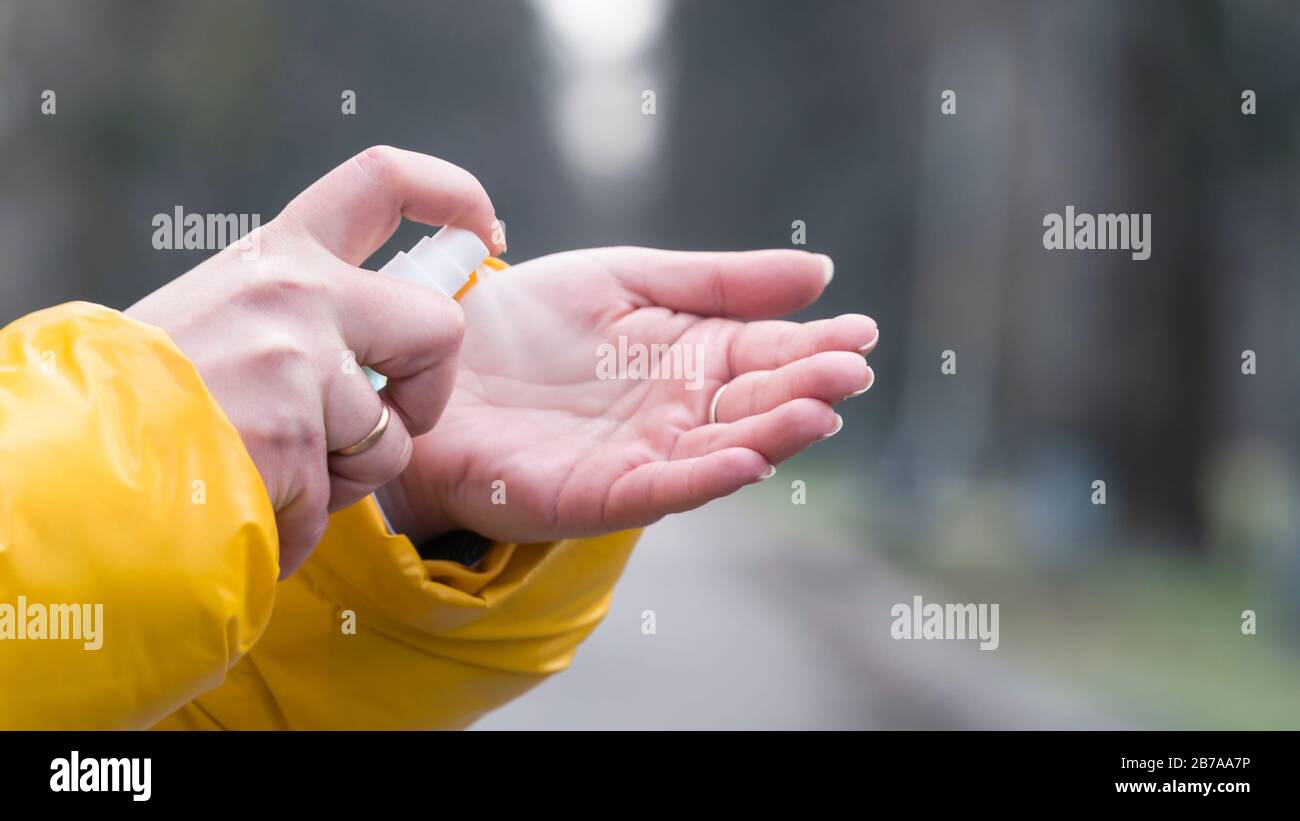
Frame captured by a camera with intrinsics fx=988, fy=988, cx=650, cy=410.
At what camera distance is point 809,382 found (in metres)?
0.35

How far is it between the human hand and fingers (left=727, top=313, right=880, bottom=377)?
0.13m

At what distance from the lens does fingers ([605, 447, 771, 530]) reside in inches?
13.4

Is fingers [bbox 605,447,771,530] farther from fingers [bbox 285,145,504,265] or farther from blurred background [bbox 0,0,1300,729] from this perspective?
blurred background [bbox 0,0,1300,729]

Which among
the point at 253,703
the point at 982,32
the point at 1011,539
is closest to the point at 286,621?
the point at 253,703

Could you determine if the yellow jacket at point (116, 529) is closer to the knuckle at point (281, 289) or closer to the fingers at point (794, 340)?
the knuckle at point (281, 289)

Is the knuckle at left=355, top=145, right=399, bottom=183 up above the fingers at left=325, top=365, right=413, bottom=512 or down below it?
above

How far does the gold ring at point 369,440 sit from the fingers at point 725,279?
0.16 meters
